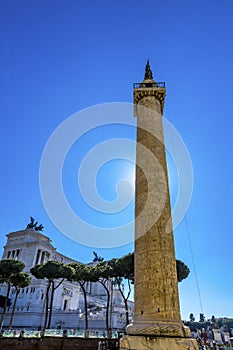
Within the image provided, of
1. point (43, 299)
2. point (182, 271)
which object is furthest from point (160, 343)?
point (43, 299)

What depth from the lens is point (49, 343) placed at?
76.9 ft

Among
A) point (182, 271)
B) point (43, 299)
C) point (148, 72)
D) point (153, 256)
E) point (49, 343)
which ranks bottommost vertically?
point (49, 343)

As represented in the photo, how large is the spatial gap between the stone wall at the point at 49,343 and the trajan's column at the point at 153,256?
18.5 m

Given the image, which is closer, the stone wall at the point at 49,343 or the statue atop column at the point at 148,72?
the statue atop column at the point at 148,72

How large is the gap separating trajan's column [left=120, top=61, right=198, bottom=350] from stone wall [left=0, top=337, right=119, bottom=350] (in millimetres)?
18512

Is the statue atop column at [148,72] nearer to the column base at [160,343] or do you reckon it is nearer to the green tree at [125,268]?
the column base at [160,343]

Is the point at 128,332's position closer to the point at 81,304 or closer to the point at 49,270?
the point at 49,270

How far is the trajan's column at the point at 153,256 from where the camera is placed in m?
7.76

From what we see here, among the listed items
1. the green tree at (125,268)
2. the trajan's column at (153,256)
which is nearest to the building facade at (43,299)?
the green tree at (125,268)

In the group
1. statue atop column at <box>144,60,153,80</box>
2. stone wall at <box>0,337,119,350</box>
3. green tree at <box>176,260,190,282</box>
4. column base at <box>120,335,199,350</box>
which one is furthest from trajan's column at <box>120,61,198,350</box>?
green tree at <box>176,260,190,282</box>

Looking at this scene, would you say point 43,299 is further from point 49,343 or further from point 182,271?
point 182,271

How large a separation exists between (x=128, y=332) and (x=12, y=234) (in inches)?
2542

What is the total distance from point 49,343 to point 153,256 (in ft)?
67.0

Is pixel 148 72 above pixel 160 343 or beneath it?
above
